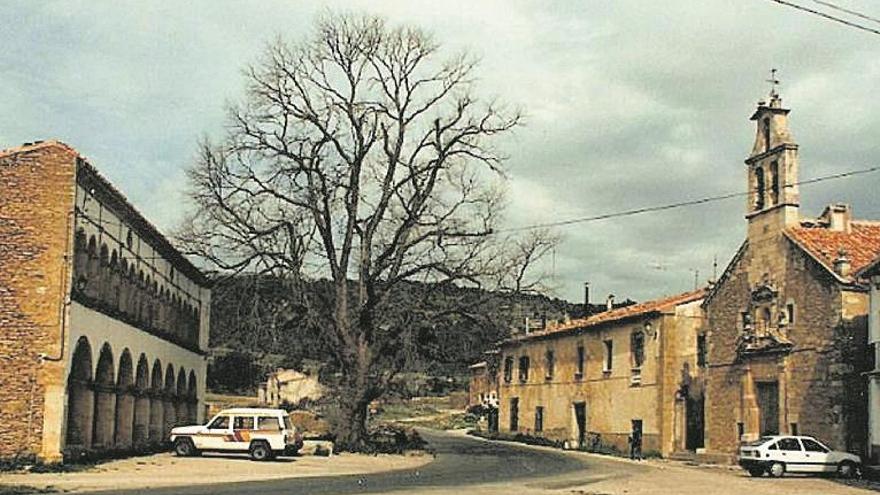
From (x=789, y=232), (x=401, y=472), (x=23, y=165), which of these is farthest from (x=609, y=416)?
(x=23, y=165)

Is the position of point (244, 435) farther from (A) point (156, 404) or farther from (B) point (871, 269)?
(B) point (871, 269)

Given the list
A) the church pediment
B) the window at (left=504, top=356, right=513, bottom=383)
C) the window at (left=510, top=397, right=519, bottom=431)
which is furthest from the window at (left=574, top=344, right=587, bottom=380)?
the church pediment

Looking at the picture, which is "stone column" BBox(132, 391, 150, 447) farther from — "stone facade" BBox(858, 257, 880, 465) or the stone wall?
"stone facade" BBox(858, 257, 880, 465)

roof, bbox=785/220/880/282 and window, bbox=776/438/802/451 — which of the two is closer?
window, bbox=776/438/802/451

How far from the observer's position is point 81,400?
32.7m

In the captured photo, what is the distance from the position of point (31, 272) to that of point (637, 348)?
31666 millimetres

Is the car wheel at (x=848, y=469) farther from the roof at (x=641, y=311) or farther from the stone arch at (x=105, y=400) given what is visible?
the stone arch at (x=105, y=400)

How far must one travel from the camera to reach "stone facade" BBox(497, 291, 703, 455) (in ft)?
164

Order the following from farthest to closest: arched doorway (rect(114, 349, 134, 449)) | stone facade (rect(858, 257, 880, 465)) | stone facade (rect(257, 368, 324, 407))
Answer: stone facade (rect(257, 368, 324, 407))
arched doorway (rect(114, 349, 134, 449))
stone facade (rect(858, 257, 880, 465))

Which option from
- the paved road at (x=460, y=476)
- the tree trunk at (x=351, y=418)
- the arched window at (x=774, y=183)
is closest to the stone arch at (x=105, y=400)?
the paved road at (x=460, y=476)

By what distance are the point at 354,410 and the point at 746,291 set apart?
16.0 m

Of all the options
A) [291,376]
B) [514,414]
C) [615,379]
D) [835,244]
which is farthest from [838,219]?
[291,376]

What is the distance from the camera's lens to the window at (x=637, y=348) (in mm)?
53188

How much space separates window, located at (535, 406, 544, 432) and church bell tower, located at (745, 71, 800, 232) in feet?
83.1
